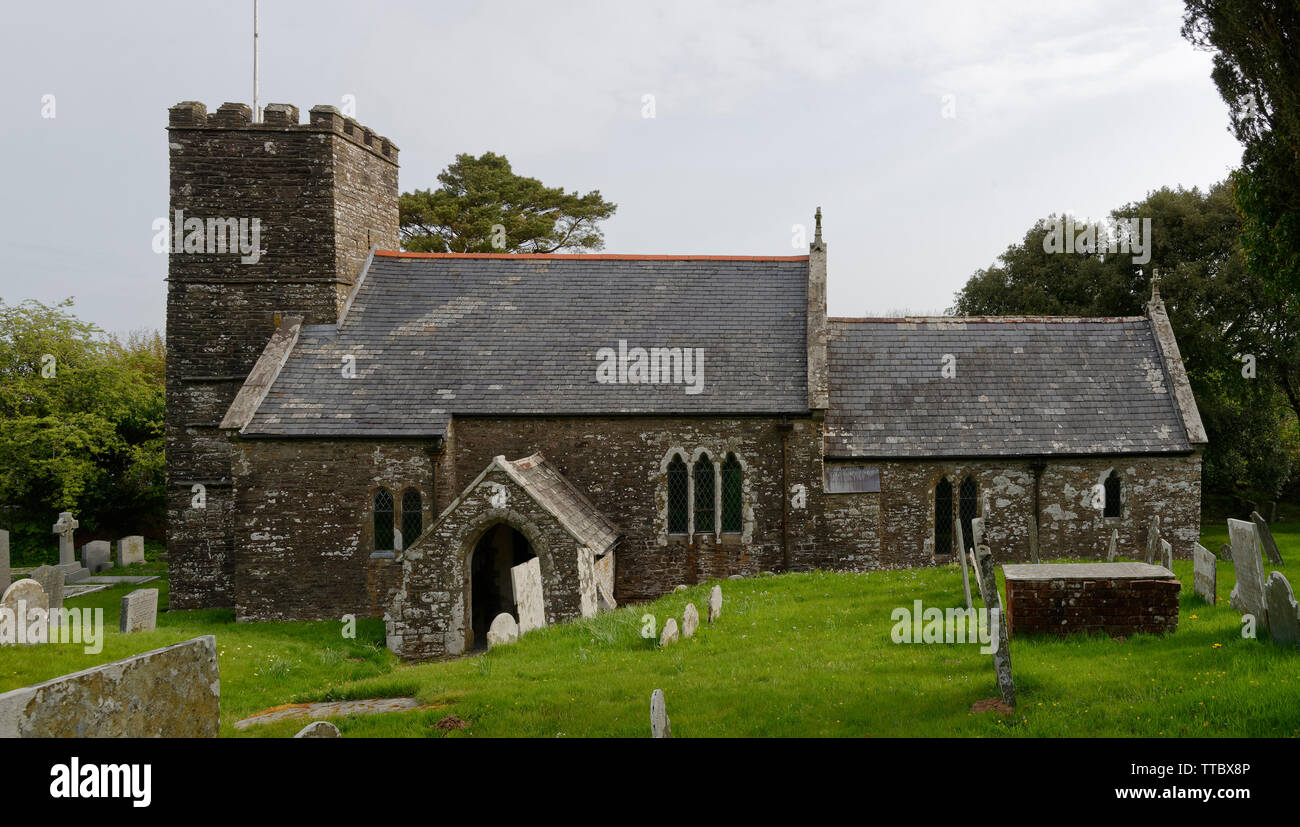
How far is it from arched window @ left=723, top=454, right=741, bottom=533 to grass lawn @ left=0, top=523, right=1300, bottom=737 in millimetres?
4481

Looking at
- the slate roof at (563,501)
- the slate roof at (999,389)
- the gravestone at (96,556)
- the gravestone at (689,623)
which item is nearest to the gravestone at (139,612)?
the slate roof at (563,501)

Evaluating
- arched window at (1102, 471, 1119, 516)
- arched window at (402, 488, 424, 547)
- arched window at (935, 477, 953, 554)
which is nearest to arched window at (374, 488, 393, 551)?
arched window at (402, 488, 424, 547)

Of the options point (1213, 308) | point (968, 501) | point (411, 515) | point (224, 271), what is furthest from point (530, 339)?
point (1213, 308)

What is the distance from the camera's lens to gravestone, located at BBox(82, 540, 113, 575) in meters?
29.0

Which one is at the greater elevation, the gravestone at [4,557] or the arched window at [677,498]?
the arched window at [677,498]

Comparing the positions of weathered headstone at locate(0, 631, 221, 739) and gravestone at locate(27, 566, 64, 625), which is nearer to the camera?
weathered headstone at locate(0, 631, 221, 739)

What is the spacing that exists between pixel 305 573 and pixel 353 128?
37.4 ft

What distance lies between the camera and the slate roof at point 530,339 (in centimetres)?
1997

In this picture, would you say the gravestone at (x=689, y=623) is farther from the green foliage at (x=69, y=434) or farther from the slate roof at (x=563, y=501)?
the green foliage at (x=69, y=434)

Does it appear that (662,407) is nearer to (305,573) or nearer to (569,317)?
(569,317)

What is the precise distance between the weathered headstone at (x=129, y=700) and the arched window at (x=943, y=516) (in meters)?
16.9

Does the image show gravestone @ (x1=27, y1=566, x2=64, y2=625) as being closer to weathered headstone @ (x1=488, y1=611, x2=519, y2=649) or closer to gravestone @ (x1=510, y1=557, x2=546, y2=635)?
gravestone @ (x1=510, y1=557, x2=546, y2=635)

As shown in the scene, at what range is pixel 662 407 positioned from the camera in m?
20.0

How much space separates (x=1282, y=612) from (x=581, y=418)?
13865 mm
